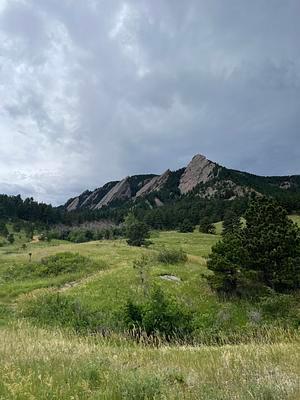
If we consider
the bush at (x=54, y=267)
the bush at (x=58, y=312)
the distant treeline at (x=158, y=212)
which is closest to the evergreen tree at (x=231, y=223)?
the distant treeline at (x=158, y=212)

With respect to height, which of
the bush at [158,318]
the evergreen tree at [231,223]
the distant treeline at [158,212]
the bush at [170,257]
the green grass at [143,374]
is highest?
the distant treeline at [158,212]

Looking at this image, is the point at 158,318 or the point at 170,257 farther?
the point at 170,257

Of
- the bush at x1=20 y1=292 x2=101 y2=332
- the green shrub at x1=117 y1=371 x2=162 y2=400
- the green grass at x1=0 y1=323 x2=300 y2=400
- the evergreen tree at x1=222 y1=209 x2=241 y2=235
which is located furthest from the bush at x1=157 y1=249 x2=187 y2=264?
the green shrub at x1=117 y1=371 x2=162 y2=400

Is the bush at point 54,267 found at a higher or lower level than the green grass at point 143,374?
lower

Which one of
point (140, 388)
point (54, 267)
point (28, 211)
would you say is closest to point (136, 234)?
point (54, 267)

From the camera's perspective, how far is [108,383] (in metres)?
5.93

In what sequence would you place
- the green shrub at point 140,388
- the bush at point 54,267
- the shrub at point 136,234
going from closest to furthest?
the green shrub at point 140,388 → the bush at point 54,267 → the shrub at point 136,234

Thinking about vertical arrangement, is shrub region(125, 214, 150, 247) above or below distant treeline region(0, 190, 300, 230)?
below

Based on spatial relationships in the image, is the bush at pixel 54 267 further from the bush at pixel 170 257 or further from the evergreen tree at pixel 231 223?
the evergreen tree at pixel 231 223

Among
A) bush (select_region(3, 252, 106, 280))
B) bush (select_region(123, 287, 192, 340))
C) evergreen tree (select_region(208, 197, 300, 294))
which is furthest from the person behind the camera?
bush (select_region(3, 252, 106, 280))

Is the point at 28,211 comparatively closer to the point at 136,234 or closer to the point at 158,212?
the point at 158,212

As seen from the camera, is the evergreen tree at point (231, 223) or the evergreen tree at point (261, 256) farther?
the evergreen tree at point (231, 223)

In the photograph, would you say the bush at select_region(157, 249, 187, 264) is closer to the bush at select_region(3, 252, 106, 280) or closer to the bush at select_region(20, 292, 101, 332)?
the bush at select_region(3, 252, 106, 280)

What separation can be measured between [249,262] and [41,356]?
94.5ft
